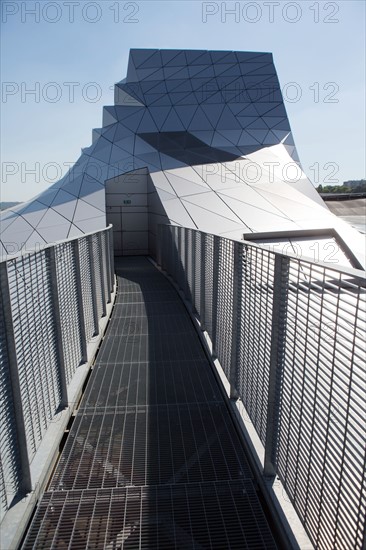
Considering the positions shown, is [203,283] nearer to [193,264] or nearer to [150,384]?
[193,264]

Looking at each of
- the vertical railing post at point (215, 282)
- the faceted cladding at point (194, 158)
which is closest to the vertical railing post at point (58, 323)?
the vertical railing post at point (215, 282)

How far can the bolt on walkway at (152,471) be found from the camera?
3.08 metres

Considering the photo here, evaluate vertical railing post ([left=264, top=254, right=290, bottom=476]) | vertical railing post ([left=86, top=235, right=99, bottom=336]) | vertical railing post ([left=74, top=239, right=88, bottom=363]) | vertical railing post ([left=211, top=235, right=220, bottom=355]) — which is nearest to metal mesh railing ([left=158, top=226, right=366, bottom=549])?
vertical railing post ([left=264, top=254, right=290, bottom=476])

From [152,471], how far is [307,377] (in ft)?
6.93

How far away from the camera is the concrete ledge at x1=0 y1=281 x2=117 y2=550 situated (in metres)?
2.88

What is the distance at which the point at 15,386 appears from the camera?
3.04 meters

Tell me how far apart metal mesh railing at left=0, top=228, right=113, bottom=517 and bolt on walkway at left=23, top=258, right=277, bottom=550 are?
43cm

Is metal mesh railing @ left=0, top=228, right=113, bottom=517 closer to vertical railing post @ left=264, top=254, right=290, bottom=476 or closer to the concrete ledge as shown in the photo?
the concrete ledge

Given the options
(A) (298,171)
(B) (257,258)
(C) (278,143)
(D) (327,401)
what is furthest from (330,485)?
(C) (278,143)

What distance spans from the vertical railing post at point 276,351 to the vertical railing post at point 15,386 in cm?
217

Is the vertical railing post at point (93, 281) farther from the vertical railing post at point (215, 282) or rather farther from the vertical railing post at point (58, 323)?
the vertical railing post at point (58, 323)

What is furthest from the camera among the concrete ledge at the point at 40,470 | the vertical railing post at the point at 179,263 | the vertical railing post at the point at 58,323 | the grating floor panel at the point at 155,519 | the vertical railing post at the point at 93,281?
the vertical railing post at the point at 179,263

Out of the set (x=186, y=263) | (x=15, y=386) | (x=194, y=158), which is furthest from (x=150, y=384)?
(x=194, y=158)

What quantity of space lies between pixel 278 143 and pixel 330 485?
74.9 feet
